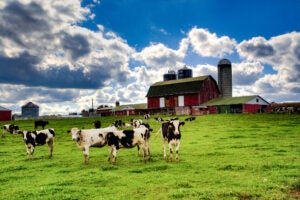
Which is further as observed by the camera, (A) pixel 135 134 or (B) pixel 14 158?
(B) pixel 14 158

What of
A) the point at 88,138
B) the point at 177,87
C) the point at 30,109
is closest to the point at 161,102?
the point at 177,87

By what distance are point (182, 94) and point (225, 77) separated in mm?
14443

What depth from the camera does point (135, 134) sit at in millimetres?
16672

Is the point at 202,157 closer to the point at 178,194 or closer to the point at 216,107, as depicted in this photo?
the point at 178,194

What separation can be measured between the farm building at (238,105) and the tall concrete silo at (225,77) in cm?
1119

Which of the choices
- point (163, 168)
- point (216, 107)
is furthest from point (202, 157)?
point (216, 107)

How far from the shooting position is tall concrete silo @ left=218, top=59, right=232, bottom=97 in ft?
274

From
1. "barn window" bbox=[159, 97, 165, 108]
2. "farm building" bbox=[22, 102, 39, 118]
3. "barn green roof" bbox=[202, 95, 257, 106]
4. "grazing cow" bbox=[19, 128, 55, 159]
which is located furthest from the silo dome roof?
"farm building" bbox=[22, 102, 39, 118]

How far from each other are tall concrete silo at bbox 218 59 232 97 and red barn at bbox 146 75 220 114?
149 inches

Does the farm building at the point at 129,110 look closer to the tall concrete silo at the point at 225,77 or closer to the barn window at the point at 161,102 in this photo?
the barn window at the point at 161,102

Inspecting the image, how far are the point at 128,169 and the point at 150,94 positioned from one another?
69853mm

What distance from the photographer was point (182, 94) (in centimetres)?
7694

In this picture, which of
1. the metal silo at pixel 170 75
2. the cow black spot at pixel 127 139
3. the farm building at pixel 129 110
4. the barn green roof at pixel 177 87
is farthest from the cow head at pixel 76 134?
the metal silo at pixel 170 75

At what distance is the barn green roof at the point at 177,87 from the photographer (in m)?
75.2
